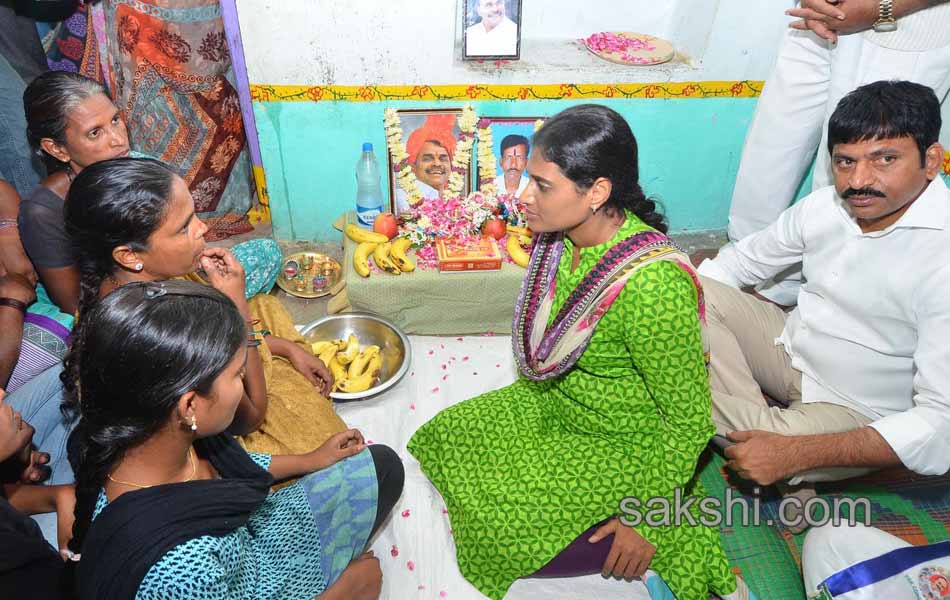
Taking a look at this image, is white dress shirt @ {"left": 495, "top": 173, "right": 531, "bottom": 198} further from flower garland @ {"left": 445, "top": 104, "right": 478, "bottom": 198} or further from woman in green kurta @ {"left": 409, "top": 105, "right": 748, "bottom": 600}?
woman in green kurta @ {"left": 409, "top": 105, "right": 748, "bottom": 600}

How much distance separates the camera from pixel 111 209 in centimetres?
238

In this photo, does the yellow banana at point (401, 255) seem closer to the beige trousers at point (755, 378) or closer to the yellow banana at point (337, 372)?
the yellow banana at point (337, 372)

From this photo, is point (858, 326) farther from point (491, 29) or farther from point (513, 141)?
point (491, 29)

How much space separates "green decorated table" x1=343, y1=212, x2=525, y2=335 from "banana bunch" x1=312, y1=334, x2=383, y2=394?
0.32 m

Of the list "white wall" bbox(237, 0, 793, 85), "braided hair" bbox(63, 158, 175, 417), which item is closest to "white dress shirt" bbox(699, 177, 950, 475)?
"white wall" bbox(237, 0, 793, 85)

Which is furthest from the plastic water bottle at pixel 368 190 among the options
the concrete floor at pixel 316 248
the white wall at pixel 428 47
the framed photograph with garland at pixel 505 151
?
the framed photograph with garland at pixel 505 151

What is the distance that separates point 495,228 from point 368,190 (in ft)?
2.82

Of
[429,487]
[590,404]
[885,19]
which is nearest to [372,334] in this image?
[429,487]

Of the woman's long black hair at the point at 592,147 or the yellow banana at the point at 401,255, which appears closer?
the woman's long black hair at the point at 592,147

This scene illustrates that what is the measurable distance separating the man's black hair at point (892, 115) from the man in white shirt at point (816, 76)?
0.91 m

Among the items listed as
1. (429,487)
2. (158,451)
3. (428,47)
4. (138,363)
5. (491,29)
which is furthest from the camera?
(491,29)

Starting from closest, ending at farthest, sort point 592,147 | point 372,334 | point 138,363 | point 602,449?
1. point 138,363
2. point 592,147
3. point 602,449
4. point 372,334

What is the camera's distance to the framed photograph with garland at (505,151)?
428 centimetres

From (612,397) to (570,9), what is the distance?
330 cm
